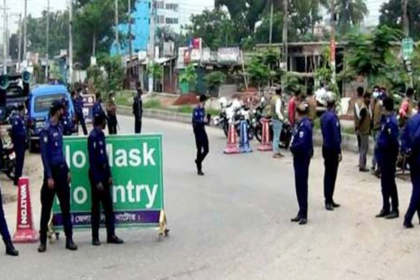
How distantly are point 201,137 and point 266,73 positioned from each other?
22501 mm

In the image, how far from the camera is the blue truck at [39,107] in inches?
1070

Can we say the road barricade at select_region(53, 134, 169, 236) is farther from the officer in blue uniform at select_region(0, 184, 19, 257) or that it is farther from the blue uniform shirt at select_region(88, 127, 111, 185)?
the officer in blue uniform at select_region(0, 184, 19, 257)

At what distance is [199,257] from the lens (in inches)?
410

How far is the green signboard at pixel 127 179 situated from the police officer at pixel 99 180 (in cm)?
23

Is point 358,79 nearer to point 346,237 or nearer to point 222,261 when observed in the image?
point 346,237

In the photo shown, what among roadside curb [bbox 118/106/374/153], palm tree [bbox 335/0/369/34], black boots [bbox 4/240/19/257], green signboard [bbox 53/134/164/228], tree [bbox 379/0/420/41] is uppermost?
palm tree [bbox 335/0/369/34]

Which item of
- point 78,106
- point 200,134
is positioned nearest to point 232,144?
point 200,134

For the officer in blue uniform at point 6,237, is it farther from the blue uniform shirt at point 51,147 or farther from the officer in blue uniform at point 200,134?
the officer in blue uniform at point 200,134

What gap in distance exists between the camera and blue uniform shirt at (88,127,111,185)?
441 inches

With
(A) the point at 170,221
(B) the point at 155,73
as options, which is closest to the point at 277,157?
(A) the point at 170,221

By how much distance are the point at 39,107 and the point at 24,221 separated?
55.4 feet

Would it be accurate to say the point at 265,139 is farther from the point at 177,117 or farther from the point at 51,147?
the point at 177,117

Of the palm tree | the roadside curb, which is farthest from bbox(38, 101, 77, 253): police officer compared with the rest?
the palm tree

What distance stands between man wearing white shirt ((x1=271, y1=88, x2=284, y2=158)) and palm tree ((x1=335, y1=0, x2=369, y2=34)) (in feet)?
205
